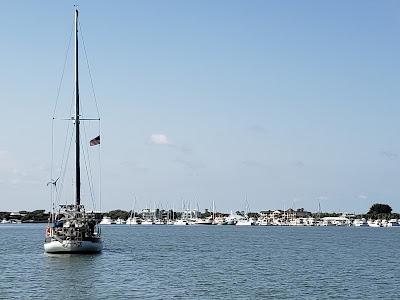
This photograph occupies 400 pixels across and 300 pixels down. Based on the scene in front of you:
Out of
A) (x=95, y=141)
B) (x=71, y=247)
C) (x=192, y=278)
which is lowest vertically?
(x=192, y=278)

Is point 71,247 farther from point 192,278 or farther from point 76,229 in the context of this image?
point 192,278

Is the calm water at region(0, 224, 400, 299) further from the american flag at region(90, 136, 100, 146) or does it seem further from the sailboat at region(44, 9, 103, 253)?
the american flag at region(90, 136, 100, 146)

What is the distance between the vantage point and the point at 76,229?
267 feet

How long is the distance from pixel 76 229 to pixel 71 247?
80.3 inches

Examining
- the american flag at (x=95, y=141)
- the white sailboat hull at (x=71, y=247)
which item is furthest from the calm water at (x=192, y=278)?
the american flag at (x=95, y=141)

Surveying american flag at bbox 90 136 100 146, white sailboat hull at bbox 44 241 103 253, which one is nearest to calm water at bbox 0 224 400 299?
white sailboat hull at bbox 44 241 103 253

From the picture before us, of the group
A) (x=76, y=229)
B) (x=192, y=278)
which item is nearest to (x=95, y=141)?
(x=76, y=229)

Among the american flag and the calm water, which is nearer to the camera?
the calm water

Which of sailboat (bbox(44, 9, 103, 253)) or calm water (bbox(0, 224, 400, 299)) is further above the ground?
sailboat (bbox(44, 9, 103, 253))

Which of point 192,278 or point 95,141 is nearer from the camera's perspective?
point 192,278

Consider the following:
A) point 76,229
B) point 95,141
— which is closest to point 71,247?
point 76,229

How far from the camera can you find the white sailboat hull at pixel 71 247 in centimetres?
8081

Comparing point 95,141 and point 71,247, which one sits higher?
point 95,141

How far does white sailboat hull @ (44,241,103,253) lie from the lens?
265 feet
